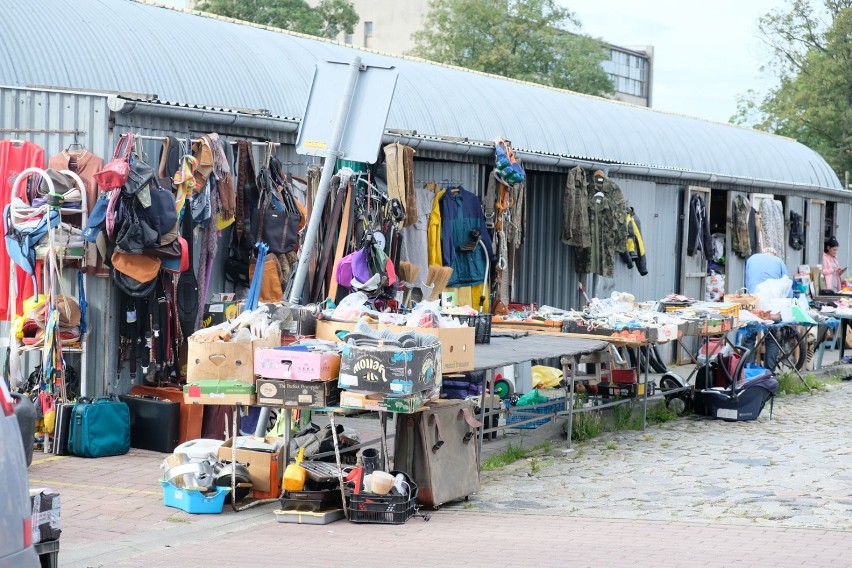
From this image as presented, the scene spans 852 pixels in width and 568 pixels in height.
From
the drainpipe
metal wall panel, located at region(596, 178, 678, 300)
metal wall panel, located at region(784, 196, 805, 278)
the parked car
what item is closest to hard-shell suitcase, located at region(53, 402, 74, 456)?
the drainpipe

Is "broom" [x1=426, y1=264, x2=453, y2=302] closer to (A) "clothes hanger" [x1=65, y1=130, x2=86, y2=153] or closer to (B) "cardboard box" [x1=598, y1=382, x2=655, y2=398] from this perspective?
(B) "cardboard box" [x1=598, y1=382, x2=655, y2=398]

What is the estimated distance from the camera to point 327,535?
27.9 ft

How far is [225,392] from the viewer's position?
9086 millimetres

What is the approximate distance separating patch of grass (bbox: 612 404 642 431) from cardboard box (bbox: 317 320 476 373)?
411cm

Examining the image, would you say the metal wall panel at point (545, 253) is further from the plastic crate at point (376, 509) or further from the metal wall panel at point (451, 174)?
the plastic crate at point (376, 509)

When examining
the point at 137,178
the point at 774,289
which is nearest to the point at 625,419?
the point at 774,289

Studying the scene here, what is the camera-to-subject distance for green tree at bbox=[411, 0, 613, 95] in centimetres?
5462

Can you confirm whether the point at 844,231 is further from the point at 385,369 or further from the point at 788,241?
the point at 385,369

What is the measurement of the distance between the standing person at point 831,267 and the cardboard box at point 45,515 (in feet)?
73.8

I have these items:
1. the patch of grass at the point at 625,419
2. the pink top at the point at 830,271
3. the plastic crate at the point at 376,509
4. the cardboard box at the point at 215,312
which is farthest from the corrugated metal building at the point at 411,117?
the plastic crate at the point at 376,509

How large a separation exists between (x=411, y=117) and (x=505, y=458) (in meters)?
6.58

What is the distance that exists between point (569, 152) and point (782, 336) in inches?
174

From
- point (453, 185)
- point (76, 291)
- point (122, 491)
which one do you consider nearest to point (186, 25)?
point (453, 185)

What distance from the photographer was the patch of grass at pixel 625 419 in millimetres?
13805
